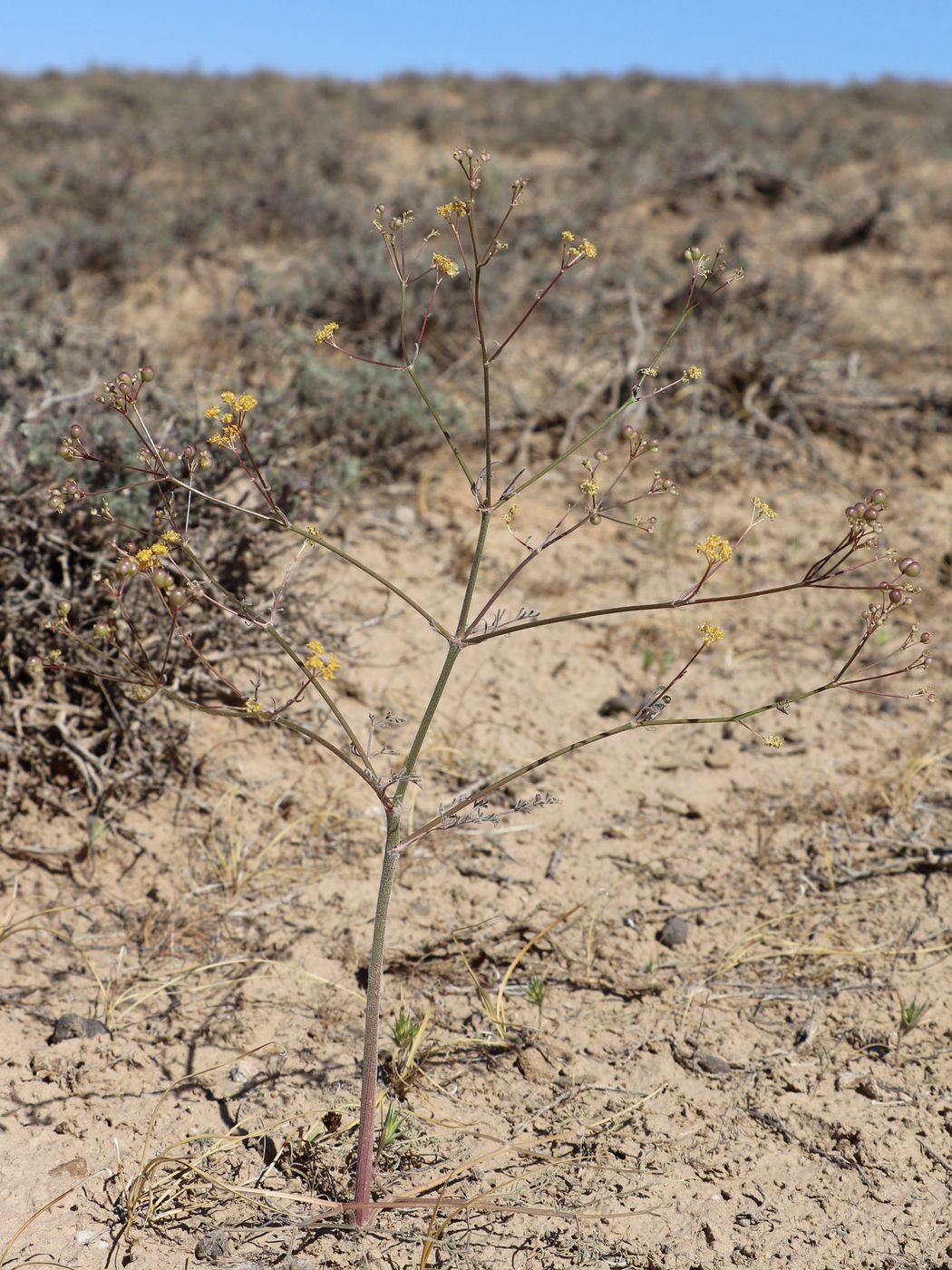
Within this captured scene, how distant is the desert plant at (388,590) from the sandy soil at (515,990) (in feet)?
0.38

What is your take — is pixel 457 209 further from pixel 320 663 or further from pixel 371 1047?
pixel 371 1047

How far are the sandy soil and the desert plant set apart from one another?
4.6 inches

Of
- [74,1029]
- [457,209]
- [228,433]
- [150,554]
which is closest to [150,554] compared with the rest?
[150,554]

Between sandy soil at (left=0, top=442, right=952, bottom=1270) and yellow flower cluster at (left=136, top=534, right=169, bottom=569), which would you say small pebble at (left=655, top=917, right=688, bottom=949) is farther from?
yellow flower cluster at (left=136, top=534, right=169, bottom=569)

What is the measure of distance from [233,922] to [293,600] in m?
1.12

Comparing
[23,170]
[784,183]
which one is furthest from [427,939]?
[23,170]

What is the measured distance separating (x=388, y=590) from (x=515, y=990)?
53.3 inches

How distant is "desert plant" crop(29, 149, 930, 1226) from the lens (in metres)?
1.77

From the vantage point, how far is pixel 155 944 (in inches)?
108

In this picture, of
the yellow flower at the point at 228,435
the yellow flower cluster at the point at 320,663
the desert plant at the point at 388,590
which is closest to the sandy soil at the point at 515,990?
the desert plant at the point at 388,590

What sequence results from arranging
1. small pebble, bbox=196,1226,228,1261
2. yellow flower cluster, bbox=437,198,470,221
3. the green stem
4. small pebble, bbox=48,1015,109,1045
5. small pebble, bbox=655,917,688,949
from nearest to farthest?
yellow flower cluster, bbox=437,198,470,221 < the green stem < small pebble, bbox=196,1226,228,1261 < small pebble, bbox=48,1015,109,1045 < small pebble, bbox=655,917,688,949

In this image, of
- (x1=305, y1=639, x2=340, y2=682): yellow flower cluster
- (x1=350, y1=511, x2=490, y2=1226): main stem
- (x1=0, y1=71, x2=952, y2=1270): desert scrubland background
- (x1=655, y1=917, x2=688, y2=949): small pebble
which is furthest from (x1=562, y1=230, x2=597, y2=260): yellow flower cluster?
(x1=655, y1=917, x2=688, y2=949): small pebble

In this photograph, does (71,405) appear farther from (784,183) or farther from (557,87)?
(557,87)

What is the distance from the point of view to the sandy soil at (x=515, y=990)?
6.93ft
